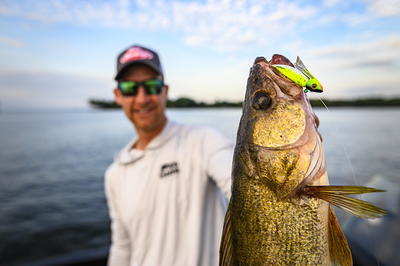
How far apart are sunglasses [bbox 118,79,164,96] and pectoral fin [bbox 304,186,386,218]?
7.96ft

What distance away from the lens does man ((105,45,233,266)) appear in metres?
2.92

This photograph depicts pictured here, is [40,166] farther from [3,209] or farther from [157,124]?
[157,124]

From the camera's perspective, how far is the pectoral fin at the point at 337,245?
1.31 meters

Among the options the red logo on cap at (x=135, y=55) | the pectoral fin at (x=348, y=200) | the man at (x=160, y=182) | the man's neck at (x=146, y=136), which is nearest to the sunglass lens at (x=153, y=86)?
the man at (x=160, y=182)

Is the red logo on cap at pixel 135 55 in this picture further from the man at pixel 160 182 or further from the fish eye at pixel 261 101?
the fish eye at pixel 261 101

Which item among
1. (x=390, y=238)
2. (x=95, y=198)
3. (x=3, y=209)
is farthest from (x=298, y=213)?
(x=3, y=209)

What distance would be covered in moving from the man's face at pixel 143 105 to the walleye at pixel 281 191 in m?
1.99

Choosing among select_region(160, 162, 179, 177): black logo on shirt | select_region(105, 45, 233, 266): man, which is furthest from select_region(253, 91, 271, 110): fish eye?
select_region(160, 162, 179, 177): black logo on shirt

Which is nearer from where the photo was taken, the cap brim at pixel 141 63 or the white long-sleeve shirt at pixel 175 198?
the white long-sleeve shirt at pixel 175 198

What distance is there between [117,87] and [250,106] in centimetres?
242

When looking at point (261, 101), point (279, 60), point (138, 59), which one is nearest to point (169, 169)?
point (138, 59)

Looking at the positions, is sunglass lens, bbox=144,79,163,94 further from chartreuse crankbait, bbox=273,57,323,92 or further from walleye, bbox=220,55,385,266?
chartreuse crankbait, bbox=273,57,323,92

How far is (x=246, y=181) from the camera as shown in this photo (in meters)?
1.47

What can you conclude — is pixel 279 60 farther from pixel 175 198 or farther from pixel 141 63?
pixel 141 63
